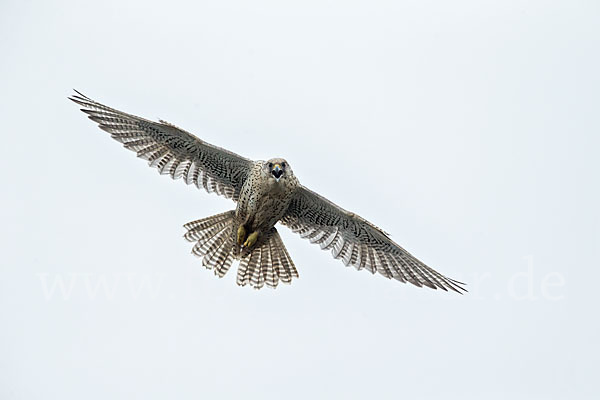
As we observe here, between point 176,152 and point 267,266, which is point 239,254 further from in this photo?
point 176,152

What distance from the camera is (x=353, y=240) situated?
13773 millimetres

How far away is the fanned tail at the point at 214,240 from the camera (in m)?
13.8

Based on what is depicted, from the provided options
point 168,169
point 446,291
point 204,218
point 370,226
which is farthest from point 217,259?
point 446,291

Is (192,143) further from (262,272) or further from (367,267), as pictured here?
(367,267)

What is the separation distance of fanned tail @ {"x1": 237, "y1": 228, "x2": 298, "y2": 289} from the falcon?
A: 16 millimetres

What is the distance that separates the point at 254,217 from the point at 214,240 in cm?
134

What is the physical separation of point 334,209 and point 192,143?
2.42 m

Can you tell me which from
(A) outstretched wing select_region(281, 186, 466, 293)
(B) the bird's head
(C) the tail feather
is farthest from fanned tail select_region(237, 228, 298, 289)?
(B) the bird's head

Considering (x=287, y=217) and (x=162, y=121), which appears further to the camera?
(x=287, y=217)

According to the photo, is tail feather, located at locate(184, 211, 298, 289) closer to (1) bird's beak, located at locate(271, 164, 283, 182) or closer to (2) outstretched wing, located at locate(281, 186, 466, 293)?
(2) outstretched wing, located at locate(281, 186, 466, 293)

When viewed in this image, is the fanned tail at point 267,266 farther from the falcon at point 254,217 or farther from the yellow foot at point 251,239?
the yellow foot at point 251,239

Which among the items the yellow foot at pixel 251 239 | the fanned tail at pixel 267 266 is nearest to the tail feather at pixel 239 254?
the fanned tail at pixel 267 266

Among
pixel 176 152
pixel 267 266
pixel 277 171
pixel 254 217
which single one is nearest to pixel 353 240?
pixel 267 266

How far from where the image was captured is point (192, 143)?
42.9ft
